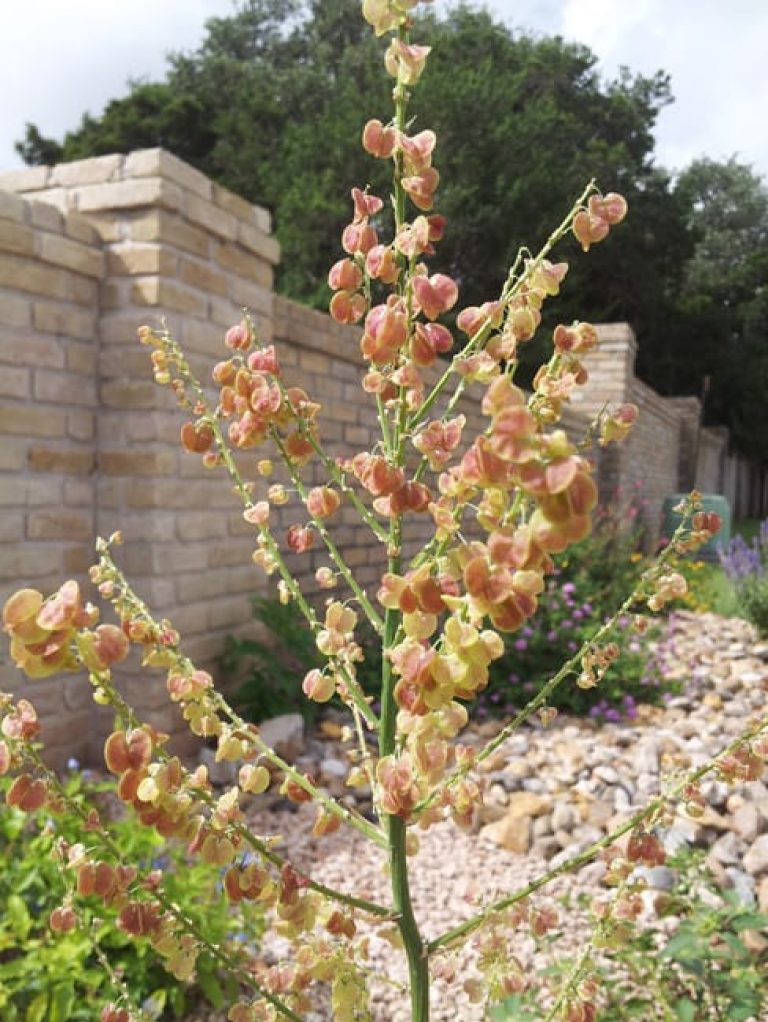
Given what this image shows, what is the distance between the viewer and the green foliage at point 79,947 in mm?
1668

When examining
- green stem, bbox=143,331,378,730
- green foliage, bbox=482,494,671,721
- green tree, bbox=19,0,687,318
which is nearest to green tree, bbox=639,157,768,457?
green tree, bbox=19,0,687,318

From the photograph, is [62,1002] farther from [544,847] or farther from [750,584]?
[750,584]

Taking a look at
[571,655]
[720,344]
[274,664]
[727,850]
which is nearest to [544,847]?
[727,850]

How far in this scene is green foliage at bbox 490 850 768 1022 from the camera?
63.9 inches

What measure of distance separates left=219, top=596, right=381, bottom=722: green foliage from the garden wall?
11 cm

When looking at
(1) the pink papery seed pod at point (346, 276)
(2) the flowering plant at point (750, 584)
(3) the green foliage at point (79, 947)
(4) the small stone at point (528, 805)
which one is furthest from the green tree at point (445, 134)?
(1) the pink papery seed pod at point (346, 276)

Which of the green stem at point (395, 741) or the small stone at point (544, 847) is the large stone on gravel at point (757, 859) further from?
the green stem at point (395, 741)

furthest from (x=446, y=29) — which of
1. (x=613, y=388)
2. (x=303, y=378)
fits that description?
(x=303, y=378)

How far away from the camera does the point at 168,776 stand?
75 centimetres

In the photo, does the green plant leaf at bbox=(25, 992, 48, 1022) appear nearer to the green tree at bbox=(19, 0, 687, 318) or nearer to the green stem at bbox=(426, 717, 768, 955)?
the green stem at bbox=(426, 717, 768, 955)

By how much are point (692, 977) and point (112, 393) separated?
2.50 m

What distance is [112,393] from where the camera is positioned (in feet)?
10.2

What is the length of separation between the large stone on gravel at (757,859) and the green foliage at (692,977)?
0.70 m

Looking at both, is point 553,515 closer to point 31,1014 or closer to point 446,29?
point 31,1014
